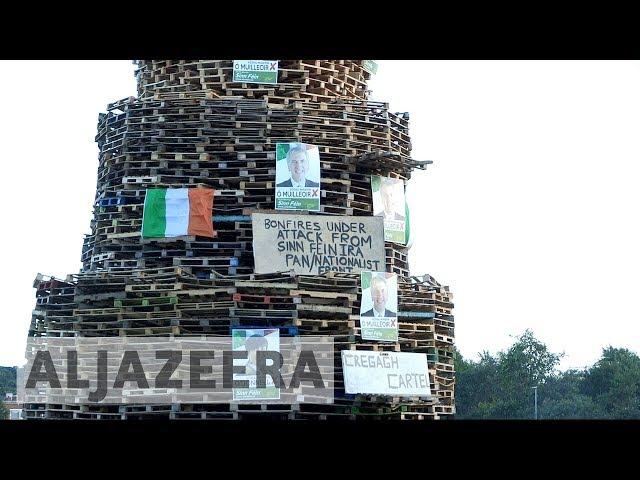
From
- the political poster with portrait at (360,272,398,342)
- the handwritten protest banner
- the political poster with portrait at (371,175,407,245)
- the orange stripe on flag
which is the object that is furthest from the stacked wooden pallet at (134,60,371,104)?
the political poster with portrait at (360,272,398,342)

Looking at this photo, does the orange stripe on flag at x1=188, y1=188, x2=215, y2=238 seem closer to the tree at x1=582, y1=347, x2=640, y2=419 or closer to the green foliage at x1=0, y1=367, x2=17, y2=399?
the tree at x1=582, y1=347, x2=640, y2=419

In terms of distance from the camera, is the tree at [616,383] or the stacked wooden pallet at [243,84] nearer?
the stacked wooden pallet at [243,84]

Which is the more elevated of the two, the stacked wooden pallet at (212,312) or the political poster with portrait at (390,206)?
the political poster with portrait at (390,206)

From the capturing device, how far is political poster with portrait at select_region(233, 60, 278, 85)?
2569 centimetres

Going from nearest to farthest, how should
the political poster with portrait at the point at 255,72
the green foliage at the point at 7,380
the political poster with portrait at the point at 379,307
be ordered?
the political poster with portrait at the point at 379,307, the political poster with portrait at the point at 255,72, the green foliage at the point at 7,380

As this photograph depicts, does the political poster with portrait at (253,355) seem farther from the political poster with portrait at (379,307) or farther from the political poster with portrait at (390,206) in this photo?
the political poster with portrait at (390,206)

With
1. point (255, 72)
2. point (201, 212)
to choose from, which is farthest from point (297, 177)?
point (255, 72)

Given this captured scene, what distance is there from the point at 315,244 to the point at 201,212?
8.16ft

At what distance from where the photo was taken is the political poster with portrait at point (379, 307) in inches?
938

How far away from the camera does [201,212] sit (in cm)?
2431

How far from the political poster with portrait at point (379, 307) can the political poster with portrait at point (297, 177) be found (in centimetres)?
194

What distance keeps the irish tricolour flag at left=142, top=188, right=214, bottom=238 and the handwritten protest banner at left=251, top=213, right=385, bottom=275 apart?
1098mm

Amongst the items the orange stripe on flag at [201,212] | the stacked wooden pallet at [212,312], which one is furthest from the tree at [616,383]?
the orange stripe on flag at [201,212]
